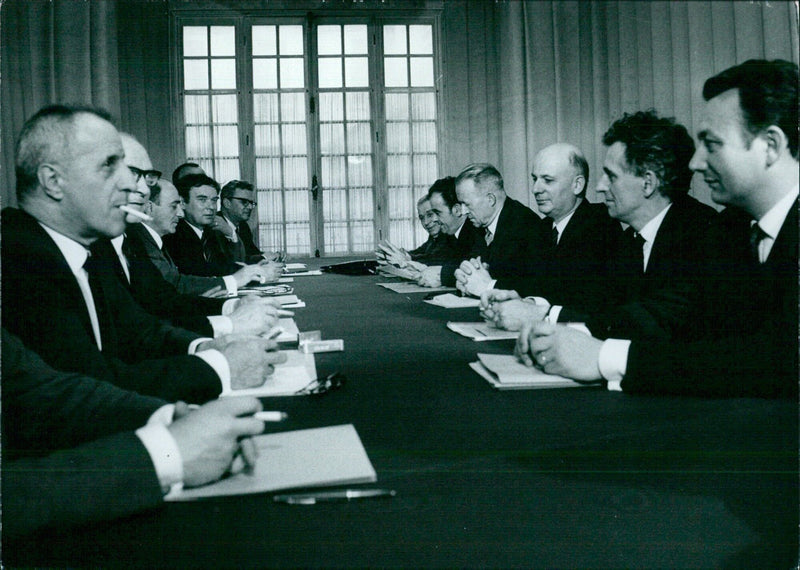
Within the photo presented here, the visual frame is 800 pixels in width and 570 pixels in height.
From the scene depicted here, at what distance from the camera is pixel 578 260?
285 cm

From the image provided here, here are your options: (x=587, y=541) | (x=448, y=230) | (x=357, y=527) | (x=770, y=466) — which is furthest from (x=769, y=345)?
(x=448, y=230)

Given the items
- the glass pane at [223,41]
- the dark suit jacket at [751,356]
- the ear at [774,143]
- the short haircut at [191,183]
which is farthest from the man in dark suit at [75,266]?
the glass pane at [223,41]

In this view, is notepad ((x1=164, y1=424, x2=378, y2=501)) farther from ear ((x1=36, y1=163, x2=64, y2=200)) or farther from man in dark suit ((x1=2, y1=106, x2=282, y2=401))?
ear ((x1=36, y1=163, x2=64, y2=200))

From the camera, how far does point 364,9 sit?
24.8 feet

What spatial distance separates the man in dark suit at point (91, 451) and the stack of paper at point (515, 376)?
1.80 feet

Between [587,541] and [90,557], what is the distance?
51cm

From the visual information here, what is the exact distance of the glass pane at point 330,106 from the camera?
770 centimetres

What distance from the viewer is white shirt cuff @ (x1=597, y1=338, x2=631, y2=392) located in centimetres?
126

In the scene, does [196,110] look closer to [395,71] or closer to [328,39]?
[328,39]

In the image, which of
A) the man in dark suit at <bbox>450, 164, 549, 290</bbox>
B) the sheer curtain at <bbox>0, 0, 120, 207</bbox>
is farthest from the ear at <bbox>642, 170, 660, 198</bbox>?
the sheer curtain at <bbox>0, 0, 120, 207</bbox>

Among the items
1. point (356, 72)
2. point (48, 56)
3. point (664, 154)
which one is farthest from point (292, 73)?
point (664, 154)

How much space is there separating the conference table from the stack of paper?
6 centimetres

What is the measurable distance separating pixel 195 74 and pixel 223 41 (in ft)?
1.59

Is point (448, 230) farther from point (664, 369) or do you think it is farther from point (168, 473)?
point (168, 473)
